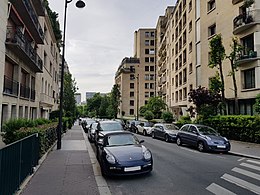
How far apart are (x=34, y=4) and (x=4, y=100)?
420 inches

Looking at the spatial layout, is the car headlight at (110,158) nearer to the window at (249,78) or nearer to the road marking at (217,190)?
the road marking at (217,190)

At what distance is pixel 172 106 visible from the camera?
45375mm

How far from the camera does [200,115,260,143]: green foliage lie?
16508 mm

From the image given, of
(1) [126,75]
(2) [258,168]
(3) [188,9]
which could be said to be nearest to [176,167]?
(2) [258,168]

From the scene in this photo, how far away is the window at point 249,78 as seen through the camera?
21875mm

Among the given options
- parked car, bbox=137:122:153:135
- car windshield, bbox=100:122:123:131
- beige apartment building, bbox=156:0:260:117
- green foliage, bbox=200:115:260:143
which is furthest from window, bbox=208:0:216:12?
car windshield, bbox=100:122:123:131

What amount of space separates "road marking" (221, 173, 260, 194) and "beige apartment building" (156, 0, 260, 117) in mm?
15449

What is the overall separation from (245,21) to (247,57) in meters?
3.21

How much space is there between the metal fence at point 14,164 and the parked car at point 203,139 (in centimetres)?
957

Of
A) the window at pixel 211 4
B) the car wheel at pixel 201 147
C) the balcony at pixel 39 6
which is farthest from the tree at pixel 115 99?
the car wheel at pixel 201 147

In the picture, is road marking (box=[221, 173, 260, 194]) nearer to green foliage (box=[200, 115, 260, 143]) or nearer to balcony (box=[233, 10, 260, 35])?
green foliage (box=[200, 115, 260, 143])

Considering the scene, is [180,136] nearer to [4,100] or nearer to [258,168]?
[258,168]

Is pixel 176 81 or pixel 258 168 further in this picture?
pixel 176 81

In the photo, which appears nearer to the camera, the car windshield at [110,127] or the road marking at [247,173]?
the road marking at [247,173]
